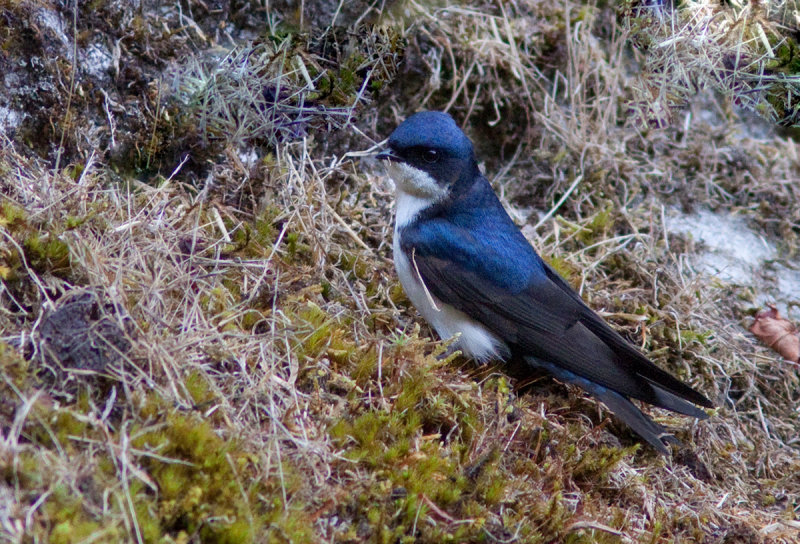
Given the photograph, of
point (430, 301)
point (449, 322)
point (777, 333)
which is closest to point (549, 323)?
point (449, 322)

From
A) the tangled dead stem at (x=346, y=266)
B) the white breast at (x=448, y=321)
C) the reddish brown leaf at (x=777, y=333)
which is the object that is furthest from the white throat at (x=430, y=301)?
the reddish brown leaf at (x=777, y=333)

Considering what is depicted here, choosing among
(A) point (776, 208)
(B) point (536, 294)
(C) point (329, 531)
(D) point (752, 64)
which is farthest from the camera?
(A) point (776, 208)

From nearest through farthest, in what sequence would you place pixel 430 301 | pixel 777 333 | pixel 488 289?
pixel 430 301
pixel 488 289
pixel 777 333

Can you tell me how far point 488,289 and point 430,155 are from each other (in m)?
0.85

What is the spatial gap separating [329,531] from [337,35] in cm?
332

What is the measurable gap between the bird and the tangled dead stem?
185 millimetres

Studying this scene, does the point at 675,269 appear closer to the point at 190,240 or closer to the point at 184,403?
the point at 190,240

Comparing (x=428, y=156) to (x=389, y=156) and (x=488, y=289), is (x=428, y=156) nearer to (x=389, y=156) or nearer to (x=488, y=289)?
(x=389, y=156)

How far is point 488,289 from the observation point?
4191 mm

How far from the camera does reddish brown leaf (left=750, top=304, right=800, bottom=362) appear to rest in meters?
4.59

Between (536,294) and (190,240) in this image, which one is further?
(536,294)

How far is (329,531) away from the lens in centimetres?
274

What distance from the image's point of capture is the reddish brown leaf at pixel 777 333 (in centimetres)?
459

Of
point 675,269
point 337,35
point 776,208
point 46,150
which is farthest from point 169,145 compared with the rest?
point 776,208
